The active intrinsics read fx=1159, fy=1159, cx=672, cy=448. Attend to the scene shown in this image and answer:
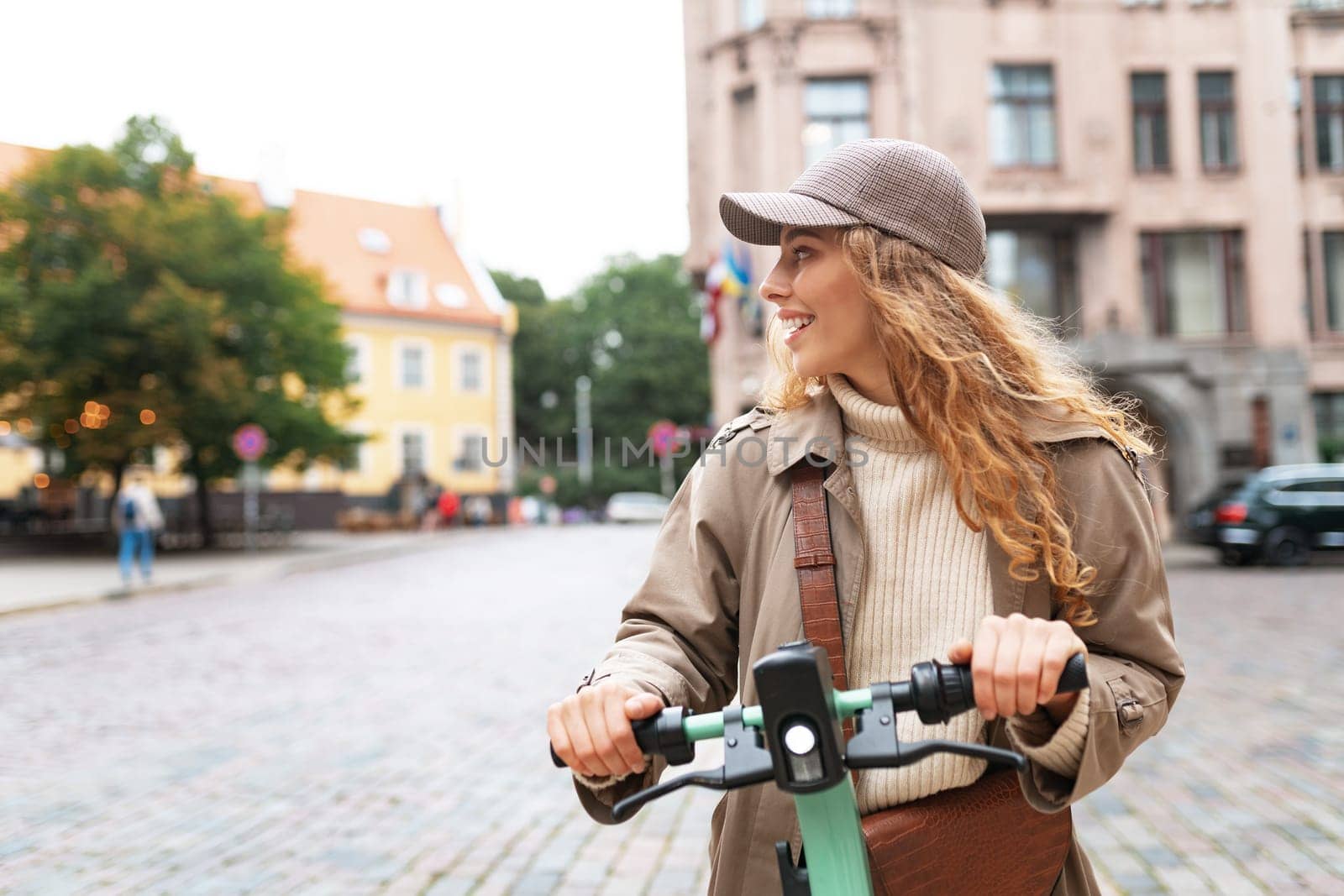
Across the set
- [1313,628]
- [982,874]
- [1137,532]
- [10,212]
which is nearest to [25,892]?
[982,874]

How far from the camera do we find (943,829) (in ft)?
5.40

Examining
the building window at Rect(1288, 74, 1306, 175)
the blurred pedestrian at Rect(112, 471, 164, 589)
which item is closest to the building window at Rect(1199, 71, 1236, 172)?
the building window at Rect(1288, 74, 1306, 175)

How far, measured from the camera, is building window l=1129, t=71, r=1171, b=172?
79.2ft

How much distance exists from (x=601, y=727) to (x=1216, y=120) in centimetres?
2652

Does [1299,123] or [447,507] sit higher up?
[1299,123]

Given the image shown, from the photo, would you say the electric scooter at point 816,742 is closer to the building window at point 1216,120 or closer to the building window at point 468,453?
the building window at point 1216,120

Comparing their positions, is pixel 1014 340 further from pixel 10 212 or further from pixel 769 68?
pixel 10 212

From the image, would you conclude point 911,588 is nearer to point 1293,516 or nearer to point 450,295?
point 1293,516

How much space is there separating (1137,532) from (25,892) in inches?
165

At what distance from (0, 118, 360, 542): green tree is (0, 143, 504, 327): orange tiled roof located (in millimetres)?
21224

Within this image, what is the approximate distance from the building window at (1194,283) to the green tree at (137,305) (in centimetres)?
1875

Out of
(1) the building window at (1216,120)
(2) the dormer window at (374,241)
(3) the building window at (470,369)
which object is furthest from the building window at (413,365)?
(1) the building window at (1216,120)

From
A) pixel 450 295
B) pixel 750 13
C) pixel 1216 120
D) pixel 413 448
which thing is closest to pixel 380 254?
pixel 450 295

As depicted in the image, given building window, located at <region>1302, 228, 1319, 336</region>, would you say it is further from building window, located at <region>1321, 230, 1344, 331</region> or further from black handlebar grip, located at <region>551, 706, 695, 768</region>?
black handlebar grip, located at <region>551, 706, 695, 768</region>
